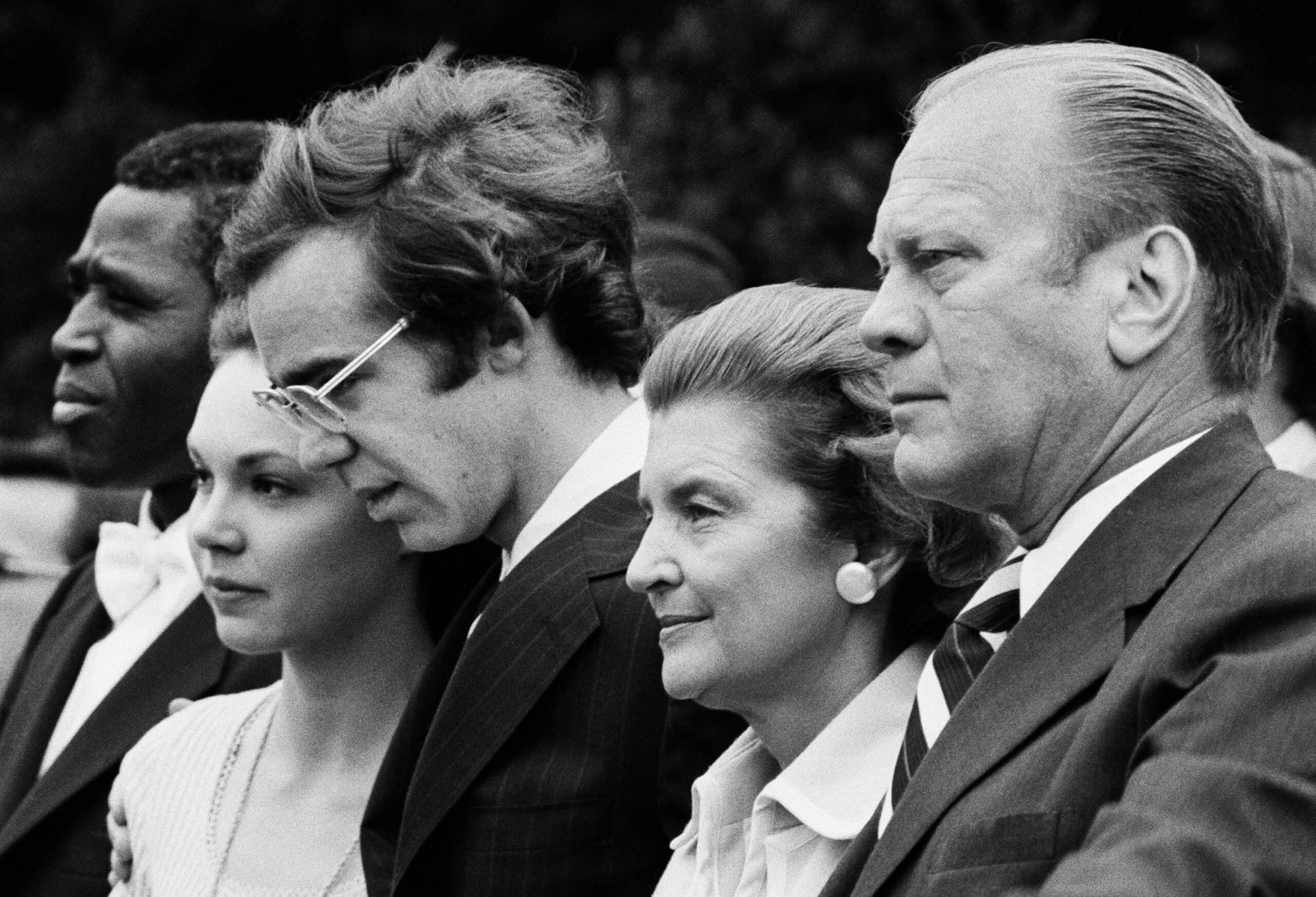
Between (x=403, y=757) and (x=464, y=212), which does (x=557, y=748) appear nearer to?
(x=403, y=757)

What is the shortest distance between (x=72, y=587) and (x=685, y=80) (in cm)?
382

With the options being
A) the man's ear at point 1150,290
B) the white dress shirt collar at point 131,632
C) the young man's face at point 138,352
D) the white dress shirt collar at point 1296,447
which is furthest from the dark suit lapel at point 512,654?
the young man's face at point 138,352

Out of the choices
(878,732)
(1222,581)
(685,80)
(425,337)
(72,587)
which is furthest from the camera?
(685,80)

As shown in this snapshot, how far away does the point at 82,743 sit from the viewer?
13.1 ft

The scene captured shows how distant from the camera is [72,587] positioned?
4695mm

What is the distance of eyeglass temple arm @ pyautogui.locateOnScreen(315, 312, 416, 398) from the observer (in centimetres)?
308

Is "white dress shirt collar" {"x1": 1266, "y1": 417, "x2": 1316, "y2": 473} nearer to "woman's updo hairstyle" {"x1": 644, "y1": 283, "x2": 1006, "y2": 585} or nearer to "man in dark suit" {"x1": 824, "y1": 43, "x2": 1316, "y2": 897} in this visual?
"woman's updo hairstyle" {"x1": 644, "y1": 283, "x2": 1006, "y2": 585}

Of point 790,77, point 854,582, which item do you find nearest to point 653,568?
point 854,582

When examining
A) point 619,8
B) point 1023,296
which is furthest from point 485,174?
point 619,8

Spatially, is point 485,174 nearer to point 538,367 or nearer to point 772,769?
point 538,367

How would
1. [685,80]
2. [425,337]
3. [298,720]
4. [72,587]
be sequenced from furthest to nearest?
1. [685,80]
2. [72,587]
3. [298,720]
4. [425,337]

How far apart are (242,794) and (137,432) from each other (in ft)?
3.66

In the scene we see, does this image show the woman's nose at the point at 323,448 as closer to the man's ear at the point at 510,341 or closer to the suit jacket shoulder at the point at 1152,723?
the man's ear at the point at 510,341

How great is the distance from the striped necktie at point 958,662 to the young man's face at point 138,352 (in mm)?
2369
